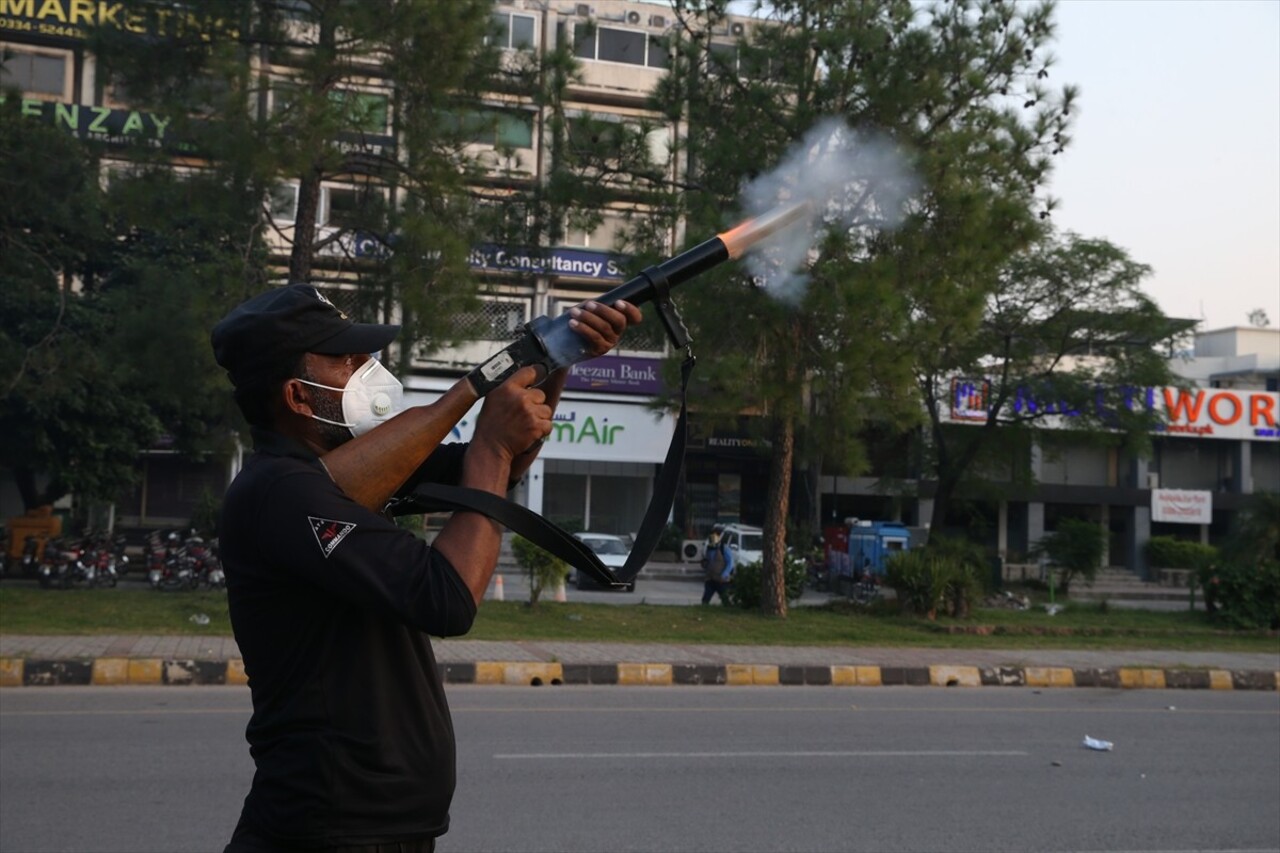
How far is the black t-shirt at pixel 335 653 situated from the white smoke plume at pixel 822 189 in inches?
61.5

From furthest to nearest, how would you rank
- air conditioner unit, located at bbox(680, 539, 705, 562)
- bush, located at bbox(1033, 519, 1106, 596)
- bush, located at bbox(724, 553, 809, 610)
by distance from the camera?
air conditioner unit, located at bbox(680, 539, 705, 562) < bush, located at bbox(1033, 519, 1106, 596) < bush, located at bbox(724, 553, 809, 610)

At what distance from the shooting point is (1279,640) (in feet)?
61.8

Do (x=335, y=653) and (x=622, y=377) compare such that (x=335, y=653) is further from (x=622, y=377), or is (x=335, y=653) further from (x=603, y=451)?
(x=622, y=377)

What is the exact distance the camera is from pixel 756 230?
285cm

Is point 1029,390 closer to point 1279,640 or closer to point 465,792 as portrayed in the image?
point 1279,640

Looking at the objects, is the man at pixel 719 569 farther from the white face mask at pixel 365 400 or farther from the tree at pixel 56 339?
the white face mask at pixel 365 400

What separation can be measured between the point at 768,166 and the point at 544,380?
12.5m

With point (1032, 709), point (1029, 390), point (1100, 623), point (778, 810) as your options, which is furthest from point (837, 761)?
point (1029, 390)

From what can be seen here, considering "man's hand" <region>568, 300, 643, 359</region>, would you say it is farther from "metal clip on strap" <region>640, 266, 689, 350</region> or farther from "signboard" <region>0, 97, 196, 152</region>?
"signboard" <region>0, 97, 196, 152</region>

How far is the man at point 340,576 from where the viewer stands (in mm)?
2090

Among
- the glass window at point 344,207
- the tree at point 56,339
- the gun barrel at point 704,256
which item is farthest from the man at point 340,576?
the tree at point 56,339

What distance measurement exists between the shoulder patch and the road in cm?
425

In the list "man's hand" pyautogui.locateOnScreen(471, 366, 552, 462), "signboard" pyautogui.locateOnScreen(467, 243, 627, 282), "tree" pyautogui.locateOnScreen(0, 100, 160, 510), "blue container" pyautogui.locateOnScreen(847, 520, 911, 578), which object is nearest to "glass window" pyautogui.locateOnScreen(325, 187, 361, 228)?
"signboard" pyautogui.locateOnScreen(467, 243, 627, 282)

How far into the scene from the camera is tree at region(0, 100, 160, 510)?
50.0 ft
